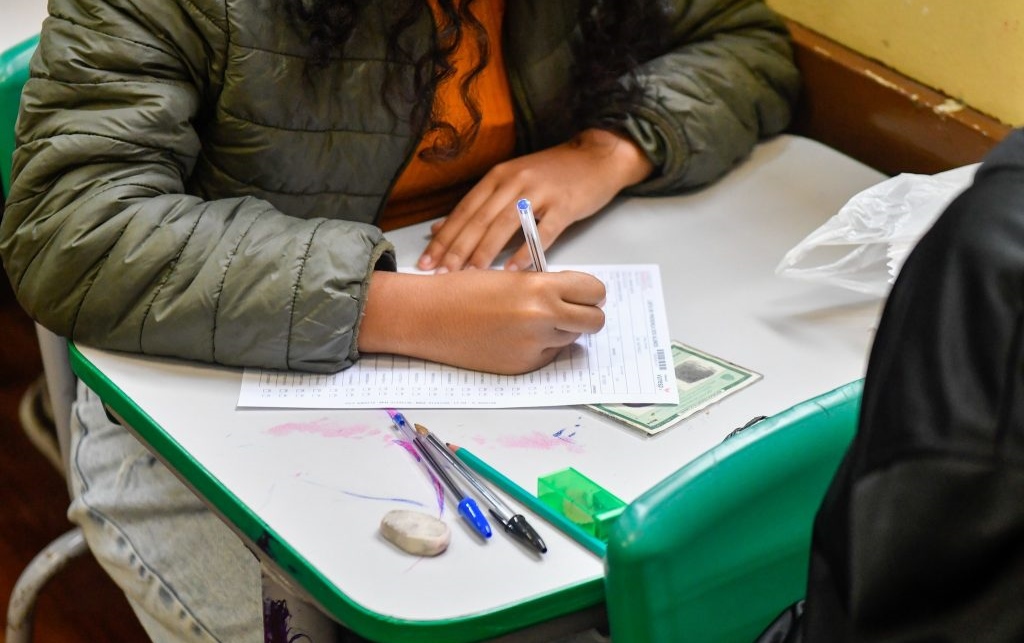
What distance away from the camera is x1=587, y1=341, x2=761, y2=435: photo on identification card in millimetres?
911

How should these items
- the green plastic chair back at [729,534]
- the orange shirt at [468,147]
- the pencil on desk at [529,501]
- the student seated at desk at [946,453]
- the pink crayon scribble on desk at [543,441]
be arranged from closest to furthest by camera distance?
the student seated at desk at [946,453]
the green plastic chair back at [729,534]
the pencil on desk at [529,501]
the pink crayon scribble on desk at [543,441]
the orange shirt at [468,147]

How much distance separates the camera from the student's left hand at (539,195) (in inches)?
44.8

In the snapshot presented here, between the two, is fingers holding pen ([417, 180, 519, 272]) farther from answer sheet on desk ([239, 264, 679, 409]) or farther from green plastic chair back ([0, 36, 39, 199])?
green plastic chair back ([0, 36, 39, 199])

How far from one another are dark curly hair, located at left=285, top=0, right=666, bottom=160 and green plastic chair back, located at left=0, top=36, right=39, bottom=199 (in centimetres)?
30

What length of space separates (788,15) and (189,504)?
1.00 m

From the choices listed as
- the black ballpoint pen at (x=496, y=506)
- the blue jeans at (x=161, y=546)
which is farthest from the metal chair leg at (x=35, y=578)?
the black ballpoint pen at (x=496, y=506)

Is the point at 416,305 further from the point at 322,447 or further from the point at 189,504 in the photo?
the point at 189,504

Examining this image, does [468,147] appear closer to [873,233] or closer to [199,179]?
[199,179]

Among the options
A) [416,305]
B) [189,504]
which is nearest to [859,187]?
[416,305]

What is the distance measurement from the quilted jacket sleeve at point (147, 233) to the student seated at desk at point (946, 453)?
59cm

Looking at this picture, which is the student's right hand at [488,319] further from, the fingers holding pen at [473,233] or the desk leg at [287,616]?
the desk leg at [287,616]

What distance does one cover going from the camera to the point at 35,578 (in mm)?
1269

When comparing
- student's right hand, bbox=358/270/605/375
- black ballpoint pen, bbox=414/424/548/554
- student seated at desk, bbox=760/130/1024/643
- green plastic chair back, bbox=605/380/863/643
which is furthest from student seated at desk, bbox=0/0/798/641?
student seated at desk, bbox=760/130/1024/643

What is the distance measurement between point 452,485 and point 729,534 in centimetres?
22
